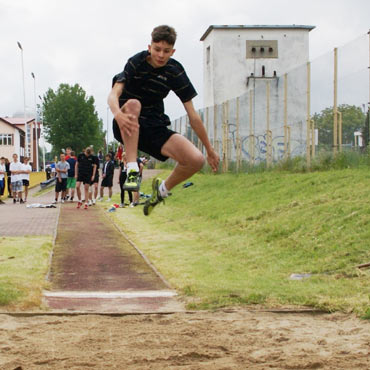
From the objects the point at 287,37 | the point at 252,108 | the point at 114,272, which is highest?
the point at 287,37

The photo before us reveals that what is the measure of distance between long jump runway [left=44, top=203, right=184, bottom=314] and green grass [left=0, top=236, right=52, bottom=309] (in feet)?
0.67

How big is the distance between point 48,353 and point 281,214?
968 cm

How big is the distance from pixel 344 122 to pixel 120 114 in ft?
44.4

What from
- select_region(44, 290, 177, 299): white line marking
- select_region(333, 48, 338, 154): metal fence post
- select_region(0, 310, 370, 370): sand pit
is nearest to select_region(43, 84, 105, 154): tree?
select_region(333, 48, 338, 154): metal fence post

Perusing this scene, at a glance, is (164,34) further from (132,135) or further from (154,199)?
(154,199)

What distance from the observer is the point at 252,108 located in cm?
2780

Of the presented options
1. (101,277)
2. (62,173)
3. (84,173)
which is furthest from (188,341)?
(62,173)

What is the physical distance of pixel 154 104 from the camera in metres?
6.45

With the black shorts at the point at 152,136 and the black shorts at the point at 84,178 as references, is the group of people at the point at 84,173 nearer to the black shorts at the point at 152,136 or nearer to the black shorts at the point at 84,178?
the black shorts at the point at 84,178

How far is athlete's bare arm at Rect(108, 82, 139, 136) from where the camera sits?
5.60 meters

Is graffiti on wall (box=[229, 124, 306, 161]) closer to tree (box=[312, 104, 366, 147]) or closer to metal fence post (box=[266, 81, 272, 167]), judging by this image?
metal fence post (box=[266, 81, 272, 167])

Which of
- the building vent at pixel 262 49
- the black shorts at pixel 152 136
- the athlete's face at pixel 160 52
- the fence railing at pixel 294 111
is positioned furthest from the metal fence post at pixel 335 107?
the building vent at pixel 262 49

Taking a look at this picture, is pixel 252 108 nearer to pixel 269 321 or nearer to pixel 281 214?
pixel 281 214

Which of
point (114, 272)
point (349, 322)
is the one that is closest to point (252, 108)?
point (114, 272)
